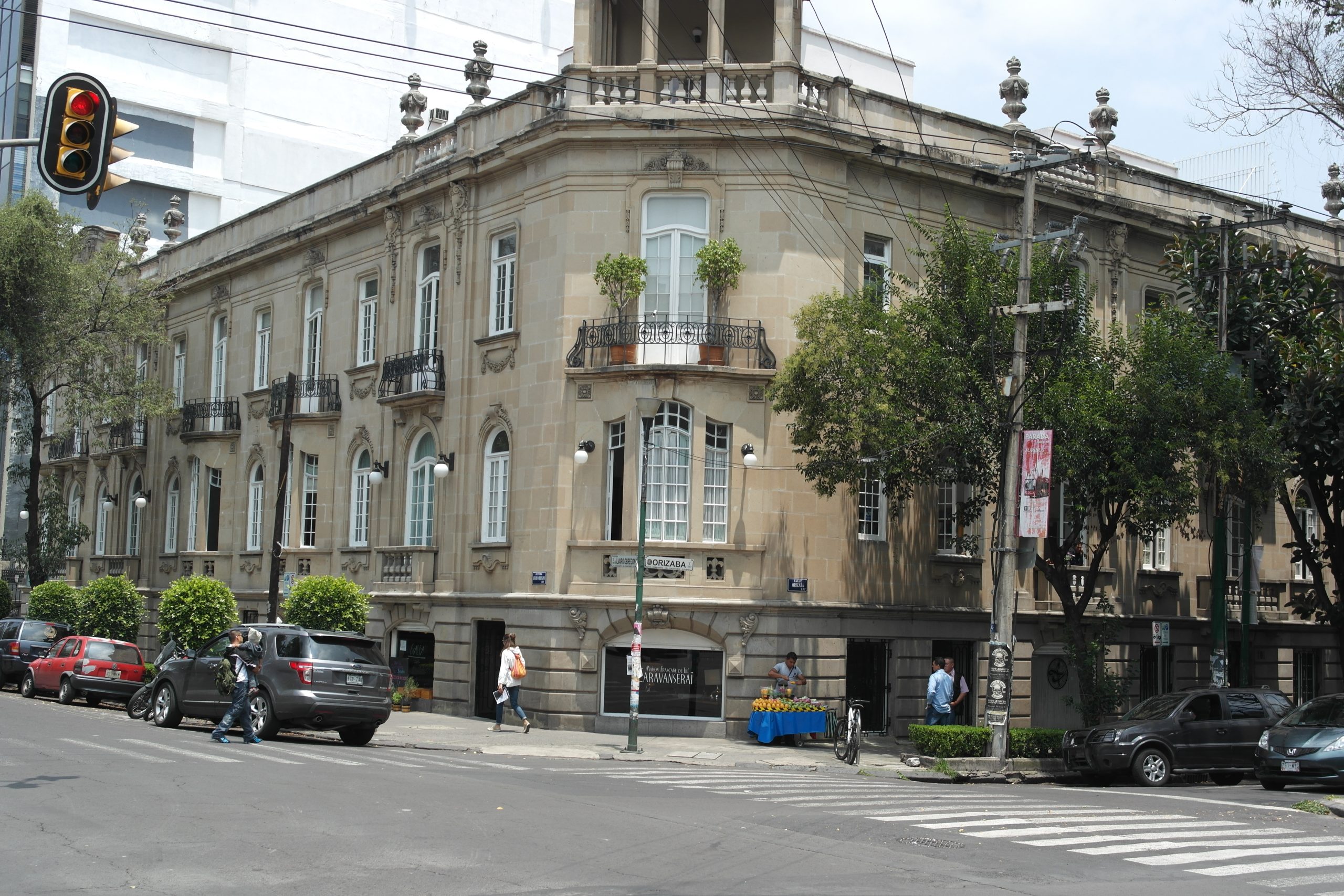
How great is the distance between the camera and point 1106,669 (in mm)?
27281

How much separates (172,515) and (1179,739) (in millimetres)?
32028

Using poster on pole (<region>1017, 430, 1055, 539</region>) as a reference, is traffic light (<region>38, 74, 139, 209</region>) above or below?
above

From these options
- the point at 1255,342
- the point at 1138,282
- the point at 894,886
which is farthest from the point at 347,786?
the point at 1138,282

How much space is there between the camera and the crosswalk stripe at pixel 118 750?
18.1m

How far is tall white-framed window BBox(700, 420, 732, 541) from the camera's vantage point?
89.7 ft

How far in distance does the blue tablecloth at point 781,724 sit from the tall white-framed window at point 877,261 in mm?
A: 8169

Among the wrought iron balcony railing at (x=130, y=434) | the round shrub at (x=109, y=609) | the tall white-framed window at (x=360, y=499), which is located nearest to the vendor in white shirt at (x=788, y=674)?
the tall white-framed window at (x=360, y=499)

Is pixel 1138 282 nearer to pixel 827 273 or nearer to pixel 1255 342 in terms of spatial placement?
pixel 1255 342

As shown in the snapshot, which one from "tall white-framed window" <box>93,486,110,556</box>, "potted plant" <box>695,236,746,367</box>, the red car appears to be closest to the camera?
"potted plant" <box>695,236,746,367</box>

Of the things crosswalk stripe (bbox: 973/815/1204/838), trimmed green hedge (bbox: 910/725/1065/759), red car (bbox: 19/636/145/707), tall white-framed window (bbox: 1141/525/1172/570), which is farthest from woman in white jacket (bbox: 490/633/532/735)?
tall white-framed window (bbox: 1141/525/1172/570)

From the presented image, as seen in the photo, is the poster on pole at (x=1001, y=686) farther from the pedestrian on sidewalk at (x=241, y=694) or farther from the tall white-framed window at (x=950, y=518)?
the pedestrian on sidewalk at (x=241, y=694)

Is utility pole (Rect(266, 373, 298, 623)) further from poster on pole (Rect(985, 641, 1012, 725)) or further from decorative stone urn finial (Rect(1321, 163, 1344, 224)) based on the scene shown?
decorative stone urn finial (Rect(1321, 163, 1344, 224))

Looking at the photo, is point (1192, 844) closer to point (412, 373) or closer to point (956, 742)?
point (956, 742)

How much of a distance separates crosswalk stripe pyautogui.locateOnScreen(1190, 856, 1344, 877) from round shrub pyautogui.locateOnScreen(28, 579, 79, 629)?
33730 mm
